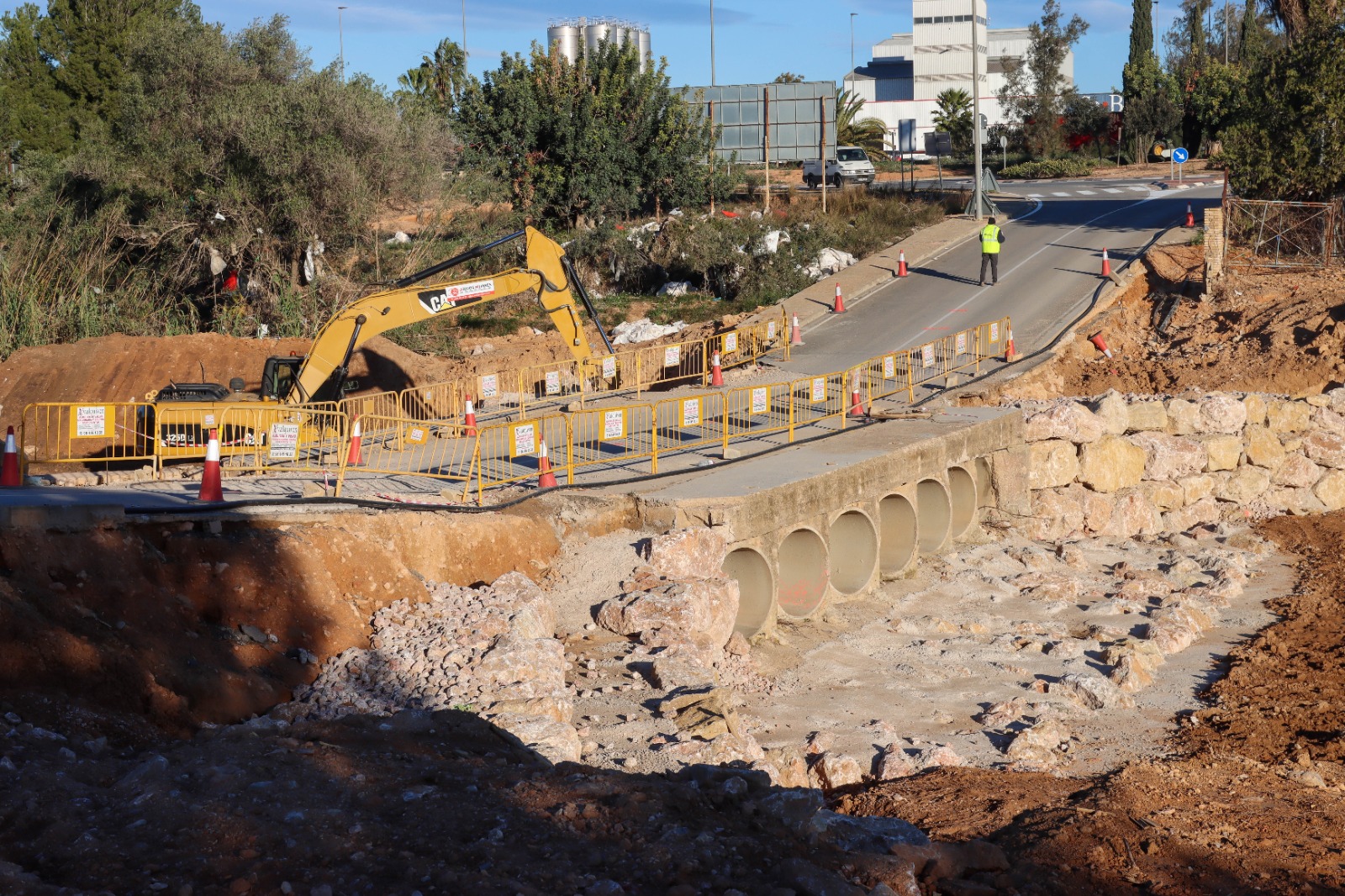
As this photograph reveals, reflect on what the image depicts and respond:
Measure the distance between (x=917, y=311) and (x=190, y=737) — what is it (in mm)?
21187

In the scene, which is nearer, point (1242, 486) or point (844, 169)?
point (1242, 486)

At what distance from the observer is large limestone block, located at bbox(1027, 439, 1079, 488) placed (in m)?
20.2

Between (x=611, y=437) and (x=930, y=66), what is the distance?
77.4 metres

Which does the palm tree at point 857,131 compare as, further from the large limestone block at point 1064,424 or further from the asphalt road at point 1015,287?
the large limestone block at point 1064,424

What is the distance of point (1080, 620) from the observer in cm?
1612

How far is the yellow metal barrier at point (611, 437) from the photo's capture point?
1589cm

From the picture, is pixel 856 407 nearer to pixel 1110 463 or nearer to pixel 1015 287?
pixel 1110 463

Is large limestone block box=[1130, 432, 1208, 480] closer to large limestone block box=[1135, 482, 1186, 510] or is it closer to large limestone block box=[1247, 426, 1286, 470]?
large limestone block box=[1135, 482, 1186, 510]

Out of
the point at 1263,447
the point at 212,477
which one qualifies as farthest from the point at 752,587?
the point at 1263,447

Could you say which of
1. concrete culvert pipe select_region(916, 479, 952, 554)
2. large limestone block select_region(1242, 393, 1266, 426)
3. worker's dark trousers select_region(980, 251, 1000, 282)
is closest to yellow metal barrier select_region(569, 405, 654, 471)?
concrete culvert pipe select_region(916, 479, 952, 554)

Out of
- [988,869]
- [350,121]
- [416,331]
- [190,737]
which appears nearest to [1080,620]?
[988,869]

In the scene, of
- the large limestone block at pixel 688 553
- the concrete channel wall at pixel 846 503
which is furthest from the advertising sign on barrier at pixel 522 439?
the large limestone block at pixel 688 553

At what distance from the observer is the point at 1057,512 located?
20109 mm

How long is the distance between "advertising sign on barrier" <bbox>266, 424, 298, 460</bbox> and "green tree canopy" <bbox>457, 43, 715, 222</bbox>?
2339 cm
